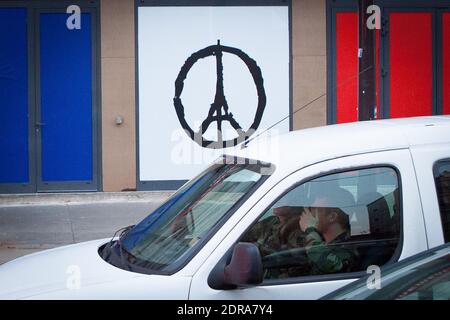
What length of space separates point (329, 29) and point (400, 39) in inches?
50.8

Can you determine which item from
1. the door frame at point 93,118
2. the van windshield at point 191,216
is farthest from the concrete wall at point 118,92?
the van windshield at point 191,216

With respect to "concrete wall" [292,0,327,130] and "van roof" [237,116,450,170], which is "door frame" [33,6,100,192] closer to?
"concrete wall" [292,0,327,130]

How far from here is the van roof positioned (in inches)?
156

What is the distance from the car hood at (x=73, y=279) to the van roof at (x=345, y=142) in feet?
2.99

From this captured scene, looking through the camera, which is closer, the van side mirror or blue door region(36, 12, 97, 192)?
the van side mirror

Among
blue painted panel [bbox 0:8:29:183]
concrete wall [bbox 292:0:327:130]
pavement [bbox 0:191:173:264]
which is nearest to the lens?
pavement [bbox 0:191:173:264]

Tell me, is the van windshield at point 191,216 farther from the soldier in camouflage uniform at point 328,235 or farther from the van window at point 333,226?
the soldier in camouflage uniform at point 328,235

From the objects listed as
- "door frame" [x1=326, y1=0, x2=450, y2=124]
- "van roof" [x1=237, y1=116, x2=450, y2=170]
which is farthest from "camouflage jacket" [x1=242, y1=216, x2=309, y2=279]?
"door frame" [x1=326, y1=0, x2=450, y2=124]

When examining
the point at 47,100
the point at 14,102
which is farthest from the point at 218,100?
the point at 14,102

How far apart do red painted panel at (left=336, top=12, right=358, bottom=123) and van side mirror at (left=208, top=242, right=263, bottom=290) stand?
375 inches

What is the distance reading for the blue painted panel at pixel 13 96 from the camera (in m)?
12.1

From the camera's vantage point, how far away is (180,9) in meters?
12.4
